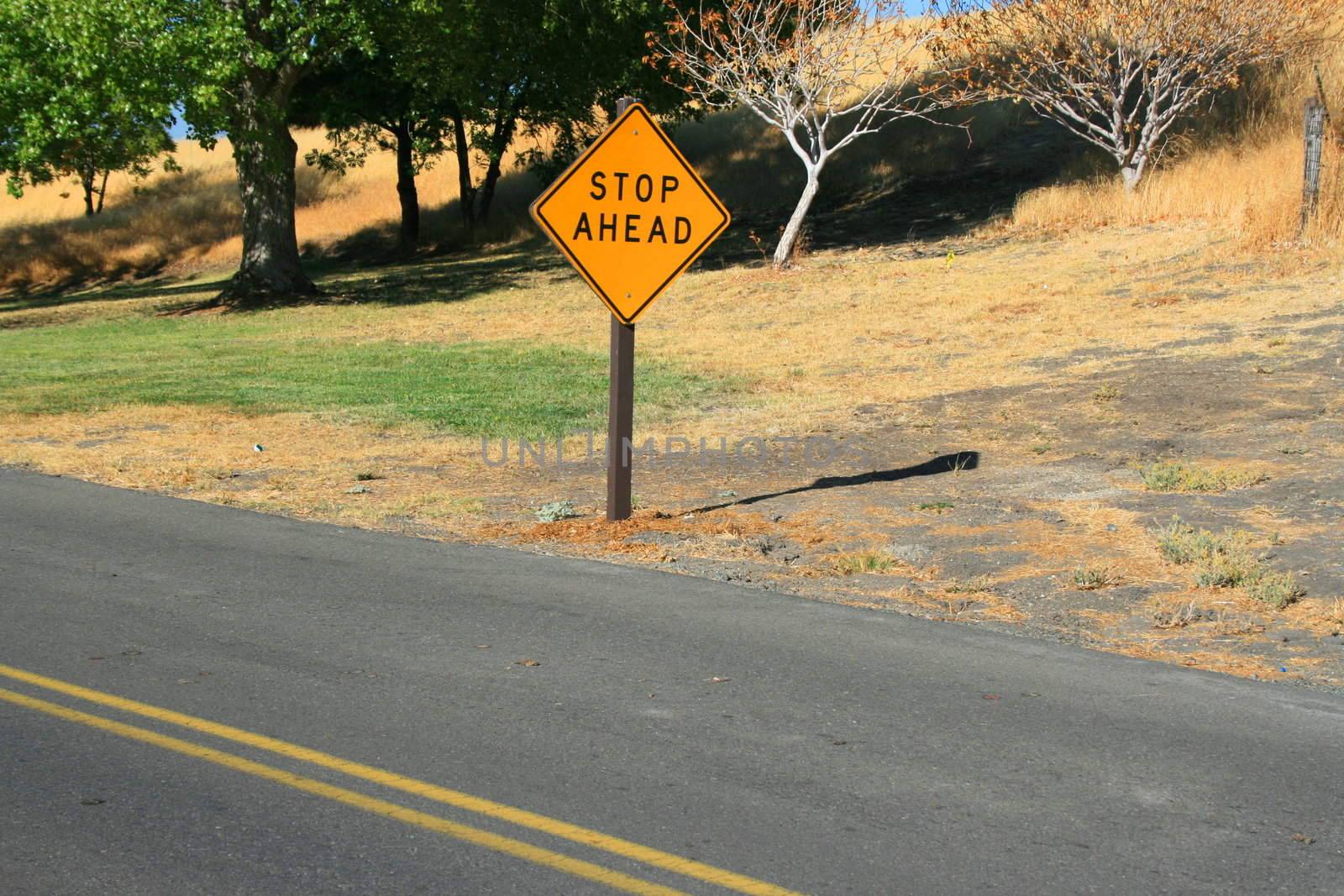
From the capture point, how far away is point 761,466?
12.8 m

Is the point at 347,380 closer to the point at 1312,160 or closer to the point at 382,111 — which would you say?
the point at 1312,160

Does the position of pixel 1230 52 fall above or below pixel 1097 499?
above

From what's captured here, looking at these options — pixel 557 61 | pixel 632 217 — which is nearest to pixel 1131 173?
pixel 557 61

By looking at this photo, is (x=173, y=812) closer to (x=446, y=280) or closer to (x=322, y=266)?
(x=446, y=280)

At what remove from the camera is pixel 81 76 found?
78.5ft

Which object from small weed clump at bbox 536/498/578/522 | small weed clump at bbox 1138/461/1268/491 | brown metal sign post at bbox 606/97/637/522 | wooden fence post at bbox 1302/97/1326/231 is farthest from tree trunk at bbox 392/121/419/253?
small weed clump at bbox 1138/461/1268/491

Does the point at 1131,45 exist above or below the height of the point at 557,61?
below

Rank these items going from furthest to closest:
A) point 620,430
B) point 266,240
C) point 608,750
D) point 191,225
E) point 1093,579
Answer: point 191,225, point 266,240, point 620,430, point 1093,579, point 608,750

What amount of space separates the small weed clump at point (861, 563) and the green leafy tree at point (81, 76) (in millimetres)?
18926

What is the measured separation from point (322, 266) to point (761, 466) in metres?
31.7

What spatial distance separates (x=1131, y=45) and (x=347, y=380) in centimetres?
1642

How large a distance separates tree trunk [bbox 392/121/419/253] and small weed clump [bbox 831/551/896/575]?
3357cm

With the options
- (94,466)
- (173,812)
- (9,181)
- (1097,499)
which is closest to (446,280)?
(9,181)

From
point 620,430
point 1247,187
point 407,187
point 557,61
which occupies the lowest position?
point 620,430
